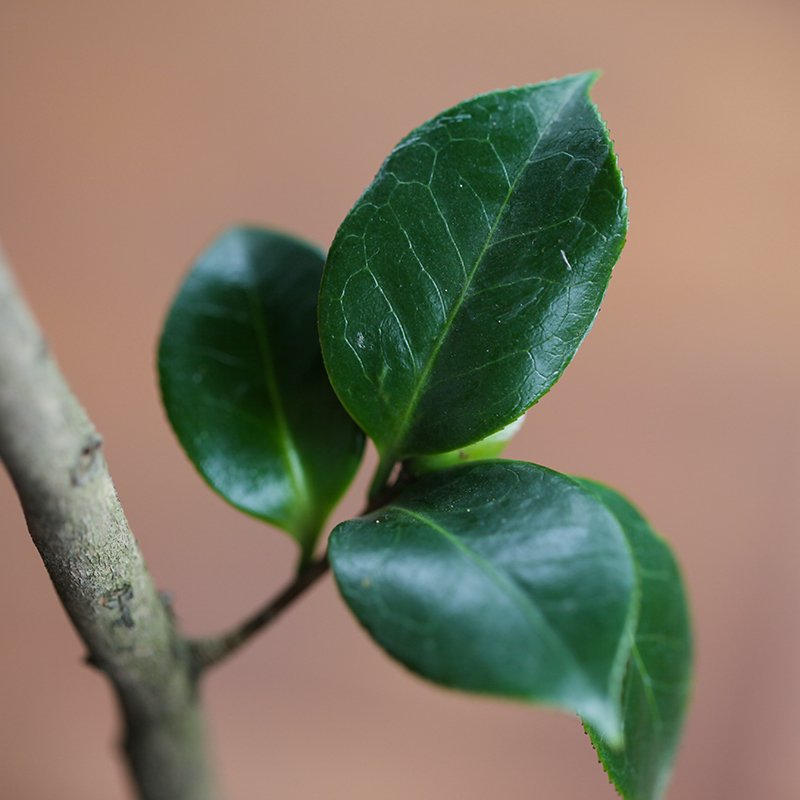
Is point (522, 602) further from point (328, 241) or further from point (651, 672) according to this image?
point (328, 241)

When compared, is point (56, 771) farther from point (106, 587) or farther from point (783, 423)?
point (783, 423)

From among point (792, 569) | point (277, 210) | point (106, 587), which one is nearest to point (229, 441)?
point (106, 587)

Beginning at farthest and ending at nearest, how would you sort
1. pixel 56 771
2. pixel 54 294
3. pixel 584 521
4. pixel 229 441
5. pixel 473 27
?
pixel 473 27
pixel 54 294
pixel 56 771
pixel 229 441
pixel 584 521

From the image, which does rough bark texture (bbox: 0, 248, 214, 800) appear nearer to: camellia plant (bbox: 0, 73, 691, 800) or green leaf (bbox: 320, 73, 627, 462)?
camellia plant (bbox: 0, 73, 691, 800)

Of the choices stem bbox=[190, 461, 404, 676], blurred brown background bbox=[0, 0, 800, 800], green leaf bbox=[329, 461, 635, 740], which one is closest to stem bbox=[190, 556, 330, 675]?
stem bbox=[190, 461, 404, 676]

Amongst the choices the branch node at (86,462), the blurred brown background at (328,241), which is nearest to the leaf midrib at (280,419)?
the branch node at (86,462)

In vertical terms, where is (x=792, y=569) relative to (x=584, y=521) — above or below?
below
